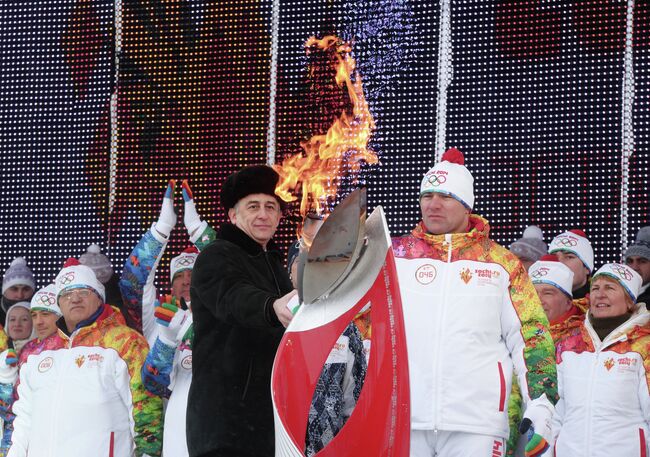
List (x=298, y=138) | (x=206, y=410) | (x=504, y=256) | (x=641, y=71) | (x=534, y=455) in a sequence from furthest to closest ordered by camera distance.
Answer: (x=298, y=138)
(x=641, y=71)
(x=504, y=256)
(x=534, y=455)
(x=206, y=410)

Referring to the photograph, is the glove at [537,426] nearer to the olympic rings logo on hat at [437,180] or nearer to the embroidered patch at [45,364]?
the olympic rings logo on hat at [437,180]

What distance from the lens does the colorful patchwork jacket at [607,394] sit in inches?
173

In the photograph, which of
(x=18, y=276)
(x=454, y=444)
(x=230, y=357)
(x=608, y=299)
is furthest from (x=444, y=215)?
(x=18, y=276)

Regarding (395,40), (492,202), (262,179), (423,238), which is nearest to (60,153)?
(395,40)

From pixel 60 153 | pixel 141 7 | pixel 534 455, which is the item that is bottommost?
pixel 534 455

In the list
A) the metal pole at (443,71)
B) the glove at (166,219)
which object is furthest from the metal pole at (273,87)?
the glove at (166,219)

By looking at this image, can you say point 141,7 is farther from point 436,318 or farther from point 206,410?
point 206,410

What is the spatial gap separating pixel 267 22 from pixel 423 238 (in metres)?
3.00

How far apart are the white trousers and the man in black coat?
0.99 m

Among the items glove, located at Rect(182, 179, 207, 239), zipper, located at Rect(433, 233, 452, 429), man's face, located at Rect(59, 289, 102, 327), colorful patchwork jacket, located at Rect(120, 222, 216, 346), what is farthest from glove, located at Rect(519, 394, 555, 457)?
man's face, located at Rect(59, 289, 102, 327)

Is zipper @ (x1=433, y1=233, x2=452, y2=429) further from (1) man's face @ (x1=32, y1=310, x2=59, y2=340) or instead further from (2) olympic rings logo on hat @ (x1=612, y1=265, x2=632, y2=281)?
(1) man's face @ (x1=32, y1=310, x2=59, y2=340)

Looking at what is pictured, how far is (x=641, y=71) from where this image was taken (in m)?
5.93

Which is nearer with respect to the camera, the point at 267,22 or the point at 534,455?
the point at 534,455

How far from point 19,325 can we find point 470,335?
10.1 feet
